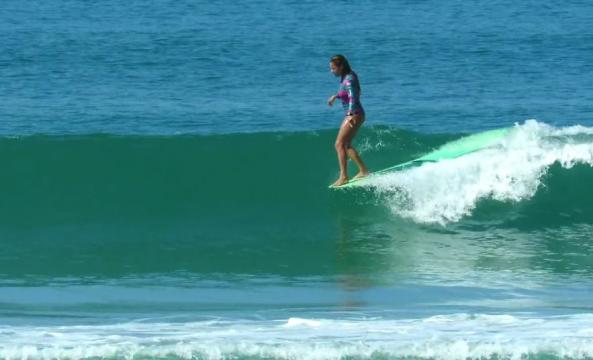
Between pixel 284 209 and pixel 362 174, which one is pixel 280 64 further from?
pixel 362 174

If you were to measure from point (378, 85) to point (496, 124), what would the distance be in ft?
11.0

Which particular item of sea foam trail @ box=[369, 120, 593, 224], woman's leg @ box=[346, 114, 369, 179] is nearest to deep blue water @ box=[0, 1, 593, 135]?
sea foam trail @ box=[369, 120, 593, 224]

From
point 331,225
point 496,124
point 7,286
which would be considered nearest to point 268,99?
point 496,124

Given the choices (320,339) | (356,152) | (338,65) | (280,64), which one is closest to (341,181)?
(356,152)

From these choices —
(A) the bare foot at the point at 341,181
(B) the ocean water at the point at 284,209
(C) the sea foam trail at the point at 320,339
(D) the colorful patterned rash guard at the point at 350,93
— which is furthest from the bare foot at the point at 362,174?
(C) the sea foam trail at the point at 320,339

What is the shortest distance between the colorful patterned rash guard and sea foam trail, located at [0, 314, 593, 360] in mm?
3300

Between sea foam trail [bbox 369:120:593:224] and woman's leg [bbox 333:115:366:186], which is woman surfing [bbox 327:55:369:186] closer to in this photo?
woman's leg [bbox 333:115:366:186]

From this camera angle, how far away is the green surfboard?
14.1 metres

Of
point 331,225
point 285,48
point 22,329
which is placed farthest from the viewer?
point 285,48

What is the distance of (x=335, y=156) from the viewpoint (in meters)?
16.0

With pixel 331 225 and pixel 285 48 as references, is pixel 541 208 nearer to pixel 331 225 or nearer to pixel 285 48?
pixel 331 225

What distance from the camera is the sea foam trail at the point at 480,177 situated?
14.0m

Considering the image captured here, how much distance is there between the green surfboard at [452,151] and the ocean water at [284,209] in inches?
6.5

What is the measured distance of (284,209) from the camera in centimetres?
1464
